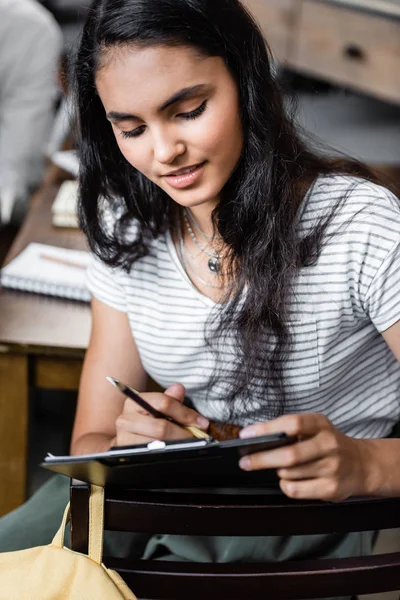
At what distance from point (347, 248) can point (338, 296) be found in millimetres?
67

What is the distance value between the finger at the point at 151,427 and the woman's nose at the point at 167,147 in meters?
0.31

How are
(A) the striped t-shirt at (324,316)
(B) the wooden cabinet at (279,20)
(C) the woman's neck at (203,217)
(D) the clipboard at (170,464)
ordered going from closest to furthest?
(D) the clipboard at (170,464), (A) the striped t-shirt at (324,316), (C) the woman's neck at (203,217), (B) the wooden cabinet at (279,20)

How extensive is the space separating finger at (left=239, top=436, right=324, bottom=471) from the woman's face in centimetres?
36

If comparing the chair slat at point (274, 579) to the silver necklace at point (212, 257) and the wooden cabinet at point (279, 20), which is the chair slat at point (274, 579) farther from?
the wooden cabinet at point (279, 20)

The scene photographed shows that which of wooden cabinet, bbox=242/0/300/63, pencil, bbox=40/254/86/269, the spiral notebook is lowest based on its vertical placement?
the spiral notebook

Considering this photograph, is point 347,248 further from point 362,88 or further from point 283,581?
point 362,88

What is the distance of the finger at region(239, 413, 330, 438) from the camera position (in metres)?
0.89

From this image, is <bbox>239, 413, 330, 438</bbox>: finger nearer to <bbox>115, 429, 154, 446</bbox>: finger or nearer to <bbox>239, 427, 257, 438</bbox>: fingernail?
<bbox>239, 427, 257, 438</bbox>: fingernail

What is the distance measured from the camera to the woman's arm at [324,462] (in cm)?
92

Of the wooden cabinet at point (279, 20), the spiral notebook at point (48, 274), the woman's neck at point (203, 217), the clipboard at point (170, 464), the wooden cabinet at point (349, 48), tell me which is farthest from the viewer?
the wooden cabinet at point (279, 20)

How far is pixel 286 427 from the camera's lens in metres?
0.91

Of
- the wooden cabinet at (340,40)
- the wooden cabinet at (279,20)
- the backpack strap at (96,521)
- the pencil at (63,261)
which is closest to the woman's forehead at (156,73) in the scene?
the backpack strap at (96,521)

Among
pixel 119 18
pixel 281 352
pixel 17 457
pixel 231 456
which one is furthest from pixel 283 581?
pixel 17 457

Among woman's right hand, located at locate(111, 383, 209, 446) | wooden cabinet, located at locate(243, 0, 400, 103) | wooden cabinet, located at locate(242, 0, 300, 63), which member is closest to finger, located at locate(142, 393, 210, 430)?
woman's right hand, located at locate(111, 383, 209, 446)
